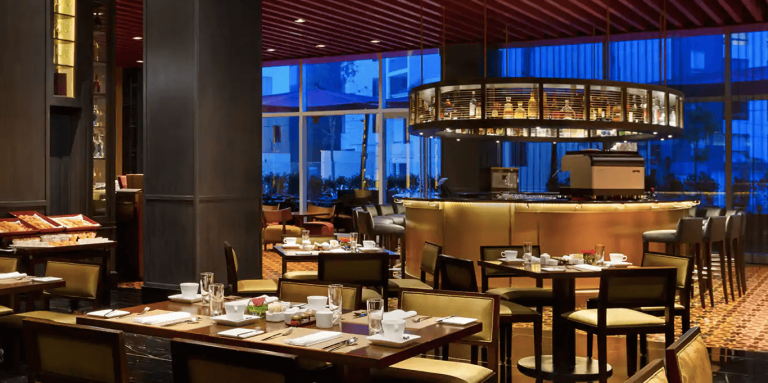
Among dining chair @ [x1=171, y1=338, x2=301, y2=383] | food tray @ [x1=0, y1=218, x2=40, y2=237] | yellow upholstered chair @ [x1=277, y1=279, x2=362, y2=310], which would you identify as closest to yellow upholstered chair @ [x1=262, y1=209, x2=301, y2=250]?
food tray @ [x1=0, y1=218, x2=40, y2=237]

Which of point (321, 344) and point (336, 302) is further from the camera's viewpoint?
point (336, 302)

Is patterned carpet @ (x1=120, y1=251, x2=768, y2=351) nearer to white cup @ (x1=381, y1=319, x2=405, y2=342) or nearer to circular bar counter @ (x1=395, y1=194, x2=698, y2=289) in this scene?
circular bar counter @ (x1=395, y1=194, x2=698, y2=289)

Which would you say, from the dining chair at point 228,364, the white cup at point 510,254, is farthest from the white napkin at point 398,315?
the white cup at point 510,254

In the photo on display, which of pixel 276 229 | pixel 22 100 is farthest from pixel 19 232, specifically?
pixel 276 229

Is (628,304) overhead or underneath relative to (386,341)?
underneath

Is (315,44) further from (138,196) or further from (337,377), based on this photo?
(337,377)

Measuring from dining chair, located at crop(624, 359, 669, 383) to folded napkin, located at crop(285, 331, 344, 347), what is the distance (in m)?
1.34

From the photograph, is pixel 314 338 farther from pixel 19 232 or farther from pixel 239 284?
pixel 19 232

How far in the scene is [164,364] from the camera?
220 inches

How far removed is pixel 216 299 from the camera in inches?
148

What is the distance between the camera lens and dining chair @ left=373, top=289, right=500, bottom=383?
3.63 meters

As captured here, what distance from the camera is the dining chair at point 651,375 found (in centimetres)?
219

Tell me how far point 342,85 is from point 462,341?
1245 centimetres

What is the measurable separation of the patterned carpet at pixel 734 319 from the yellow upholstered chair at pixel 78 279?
3581 mm
